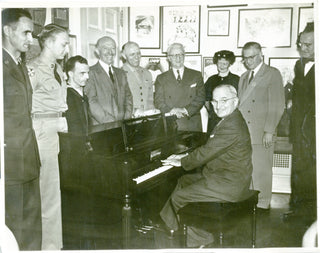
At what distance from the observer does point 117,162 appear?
5.99 feet

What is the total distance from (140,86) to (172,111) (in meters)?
0.26

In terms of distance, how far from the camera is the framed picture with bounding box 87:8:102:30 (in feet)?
6.24

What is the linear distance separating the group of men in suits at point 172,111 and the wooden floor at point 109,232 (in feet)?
0.46

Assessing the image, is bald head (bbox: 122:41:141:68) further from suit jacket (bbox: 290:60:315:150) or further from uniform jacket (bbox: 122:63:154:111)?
suit jacket (bbox: 290:60:315:150)

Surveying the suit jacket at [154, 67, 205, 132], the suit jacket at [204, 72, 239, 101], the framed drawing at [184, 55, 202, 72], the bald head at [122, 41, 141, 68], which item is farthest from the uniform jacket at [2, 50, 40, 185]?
the suit jacket at [204, 72, 239, 101]

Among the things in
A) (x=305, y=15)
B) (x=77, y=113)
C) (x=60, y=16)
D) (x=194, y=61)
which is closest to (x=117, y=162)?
(x=77, y=113)

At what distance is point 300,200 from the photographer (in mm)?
2057

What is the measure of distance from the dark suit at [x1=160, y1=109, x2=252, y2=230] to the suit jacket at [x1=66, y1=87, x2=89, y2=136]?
1.99 ft

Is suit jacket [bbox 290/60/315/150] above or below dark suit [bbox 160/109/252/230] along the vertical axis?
above

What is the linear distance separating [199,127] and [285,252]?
2.82ft

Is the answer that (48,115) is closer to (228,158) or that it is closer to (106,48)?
(106,48)

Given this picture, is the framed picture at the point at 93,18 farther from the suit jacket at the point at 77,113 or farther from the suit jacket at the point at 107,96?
the suit jacket at the point at 77,113

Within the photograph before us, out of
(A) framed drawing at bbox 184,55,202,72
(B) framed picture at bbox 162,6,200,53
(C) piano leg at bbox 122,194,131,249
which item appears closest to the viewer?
(C) piano leg at bbox 122,194,131,249

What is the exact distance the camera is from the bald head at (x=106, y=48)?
1.99m
